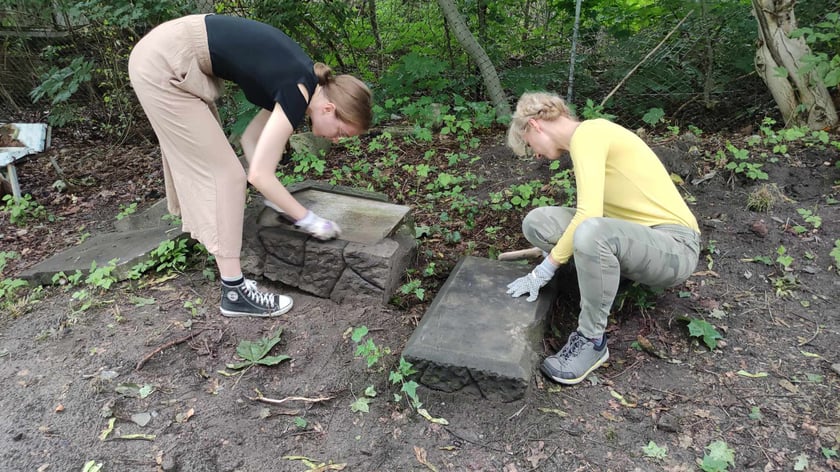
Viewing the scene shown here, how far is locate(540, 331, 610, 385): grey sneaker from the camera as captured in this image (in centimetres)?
231

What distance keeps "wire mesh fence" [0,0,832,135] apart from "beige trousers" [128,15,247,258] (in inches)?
110

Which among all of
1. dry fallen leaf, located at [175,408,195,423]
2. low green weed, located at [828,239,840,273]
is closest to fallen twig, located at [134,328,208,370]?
dry fallen leaf, located at [175,408,195,423]

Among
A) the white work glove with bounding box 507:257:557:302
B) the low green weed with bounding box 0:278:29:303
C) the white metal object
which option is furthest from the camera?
the white metal object

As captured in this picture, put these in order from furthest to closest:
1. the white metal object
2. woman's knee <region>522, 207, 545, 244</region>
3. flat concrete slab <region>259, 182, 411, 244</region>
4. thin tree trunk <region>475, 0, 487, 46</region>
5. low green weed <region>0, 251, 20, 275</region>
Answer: thin tree trunk <region>475, 0, 487, 46</region> < the white metal object < low green weed <region>0, 251, 20, 275</region> < flat concrete slab <region>259, 182, 411, 244</region> < woman's knee <region>522, 207, 545, 244</region>

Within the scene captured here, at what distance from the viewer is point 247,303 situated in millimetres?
2789

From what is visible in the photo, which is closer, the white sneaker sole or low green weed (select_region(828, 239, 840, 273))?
the white sneaker sole

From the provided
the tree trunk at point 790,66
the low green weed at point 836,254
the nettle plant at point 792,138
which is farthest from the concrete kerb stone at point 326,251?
the tree trunk at point 790,66

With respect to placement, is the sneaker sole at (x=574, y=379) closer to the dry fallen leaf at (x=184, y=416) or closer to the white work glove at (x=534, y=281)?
the white work glove at (x=534, y=281)

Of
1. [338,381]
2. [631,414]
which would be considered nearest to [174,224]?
[338,381]

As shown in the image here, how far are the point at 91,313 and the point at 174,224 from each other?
930 mm

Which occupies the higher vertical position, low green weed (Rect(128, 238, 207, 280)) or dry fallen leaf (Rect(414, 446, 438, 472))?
dry fallen leaf (Rect(414, 446, 438, 472))

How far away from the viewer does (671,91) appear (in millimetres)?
5652

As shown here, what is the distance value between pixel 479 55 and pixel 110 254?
3.71m

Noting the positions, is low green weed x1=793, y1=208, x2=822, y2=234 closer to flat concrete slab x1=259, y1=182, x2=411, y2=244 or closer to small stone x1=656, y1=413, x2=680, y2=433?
small stone x1=656, y1=413, x2=680, y2=433
